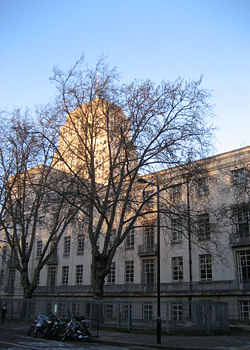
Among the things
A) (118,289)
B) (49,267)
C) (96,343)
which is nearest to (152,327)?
(96,343)

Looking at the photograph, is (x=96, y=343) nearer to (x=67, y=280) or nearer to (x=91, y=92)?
(x=91, y=92)

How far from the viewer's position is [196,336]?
1800 centimetres

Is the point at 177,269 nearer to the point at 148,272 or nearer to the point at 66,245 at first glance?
the point at 148,272

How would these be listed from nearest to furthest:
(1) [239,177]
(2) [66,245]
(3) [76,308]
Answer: (1) [239,177] → (3) [76,308] → (2) [66,245]

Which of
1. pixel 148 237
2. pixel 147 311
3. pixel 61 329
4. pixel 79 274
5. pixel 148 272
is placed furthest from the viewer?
pixel 79 274

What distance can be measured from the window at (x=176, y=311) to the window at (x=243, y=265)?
42.5 ft

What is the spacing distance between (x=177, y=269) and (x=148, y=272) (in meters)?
3.88

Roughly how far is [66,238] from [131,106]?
29231 mm

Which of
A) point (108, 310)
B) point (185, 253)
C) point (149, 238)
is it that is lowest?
point (108, 310)

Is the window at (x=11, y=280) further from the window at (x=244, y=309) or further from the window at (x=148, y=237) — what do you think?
the window at (x=244, y=309)

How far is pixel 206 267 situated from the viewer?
32.6 m

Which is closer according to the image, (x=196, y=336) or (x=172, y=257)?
(x=196, y=336)

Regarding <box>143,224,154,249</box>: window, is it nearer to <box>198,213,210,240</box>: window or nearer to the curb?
<box>198,213,210,240</box>: window

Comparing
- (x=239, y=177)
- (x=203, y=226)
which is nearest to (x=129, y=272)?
(x=203, y=226)
